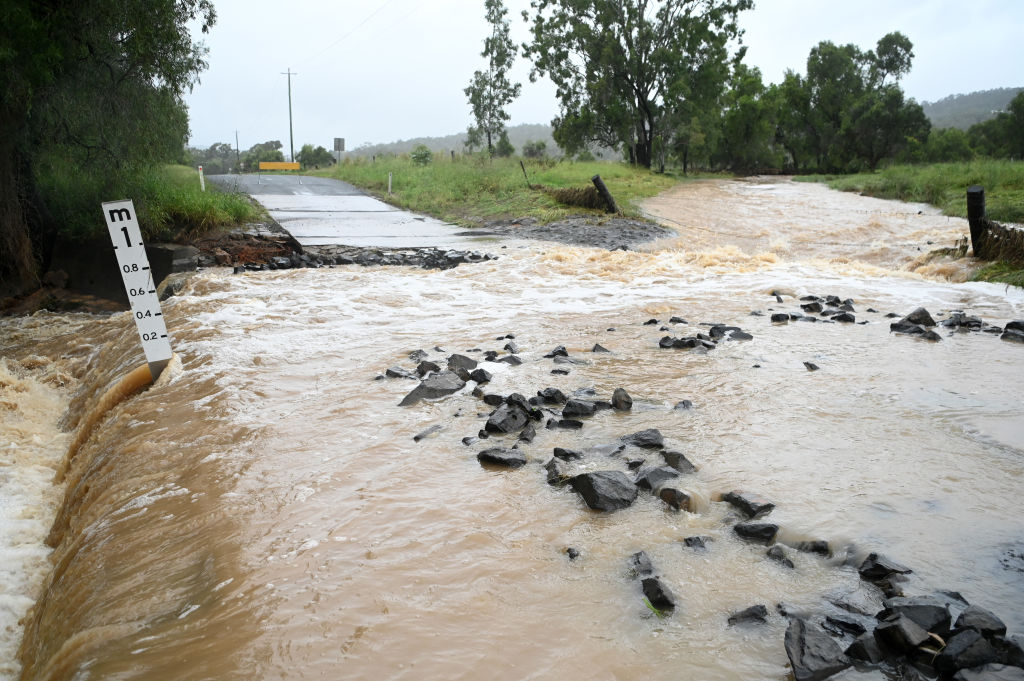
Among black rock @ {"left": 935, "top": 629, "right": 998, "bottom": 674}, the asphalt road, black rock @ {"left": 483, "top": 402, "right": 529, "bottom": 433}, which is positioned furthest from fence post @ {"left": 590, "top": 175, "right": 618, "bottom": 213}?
black rock @ {"left": 935, "top": 629, "right": 998, "bottom": 674}

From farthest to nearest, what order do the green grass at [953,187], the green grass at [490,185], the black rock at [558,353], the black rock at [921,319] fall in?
the green grass at [490,185], the green grass at [953,187], the black rock at [921,319], the black rock at [558,353]

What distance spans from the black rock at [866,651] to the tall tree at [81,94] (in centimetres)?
1054

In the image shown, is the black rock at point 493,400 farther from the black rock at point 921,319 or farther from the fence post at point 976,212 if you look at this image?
the fence post at point 976,212

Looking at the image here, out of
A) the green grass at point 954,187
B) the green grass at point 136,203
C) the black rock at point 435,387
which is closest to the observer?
the black rock at point 435,387

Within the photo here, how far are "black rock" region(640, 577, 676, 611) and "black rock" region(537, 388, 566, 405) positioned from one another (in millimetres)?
2333

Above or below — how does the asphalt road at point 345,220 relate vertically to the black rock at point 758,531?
above

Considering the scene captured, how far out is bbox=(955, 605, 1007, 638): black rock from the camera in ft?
7.36

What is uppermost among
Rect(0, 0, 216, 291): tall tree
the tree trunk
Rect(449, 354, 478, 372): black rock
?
Rect(0, 0, 216, 291): tall tree

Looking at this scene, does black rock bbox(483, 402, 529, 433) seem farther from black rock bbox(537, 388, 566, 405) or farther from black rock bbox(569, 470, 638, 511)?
black rock bbox(569, 470, 638, 511)

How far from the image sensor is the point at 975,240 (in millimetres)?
11695

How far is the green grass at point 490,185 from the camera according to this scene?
2195cm

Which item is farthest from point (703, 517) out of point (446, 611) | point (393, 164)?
point (393, 164)

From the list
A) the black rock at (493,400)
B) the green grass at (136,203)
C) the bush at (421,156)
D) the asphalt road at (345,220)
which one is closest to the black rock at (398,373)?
the black rock at (493,400)

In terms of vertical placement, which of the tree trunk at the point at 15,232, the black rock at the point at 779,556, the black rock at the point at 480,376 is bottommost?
the black rock at the point at 779,556
